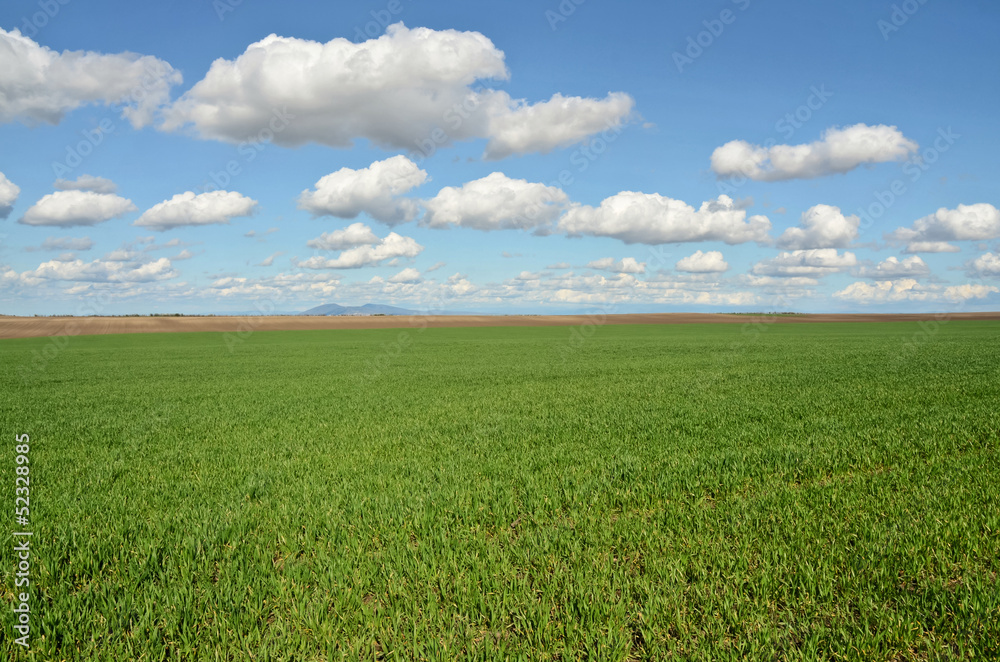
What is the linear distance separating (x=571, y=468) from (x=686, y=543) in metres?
3.25

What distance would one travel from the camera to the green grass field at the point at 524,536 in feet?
15.0

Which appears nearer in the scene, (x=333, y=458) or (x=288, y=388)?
(x=333, y=458)

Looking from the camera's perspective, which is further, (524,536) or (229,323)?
(229,323)

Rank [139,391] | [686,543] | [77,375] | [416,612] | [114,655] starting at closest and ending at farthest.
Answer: [114,655] → [416,612] → [686,543] → [139,391] → [77,375]

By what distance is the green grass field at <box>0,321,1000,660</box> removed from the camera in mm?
4574

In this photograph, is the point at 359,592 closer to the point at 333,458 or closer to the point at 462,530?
the point at 462,530

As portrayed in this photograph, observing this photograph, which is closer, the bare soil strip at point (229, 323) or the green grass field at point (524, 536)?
the green grass field at point (524, 536)

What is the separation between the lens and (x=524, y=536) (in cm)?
636

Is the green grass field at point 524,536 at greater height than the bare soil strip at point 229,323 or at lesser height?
lesser

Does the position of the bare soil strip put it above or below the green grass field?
above

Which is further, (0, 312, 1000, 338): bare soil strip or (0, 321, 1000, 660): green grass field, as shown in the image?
(0, 312, 1000, 338): bare soil strip

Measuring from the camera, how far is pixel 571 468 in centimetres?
916

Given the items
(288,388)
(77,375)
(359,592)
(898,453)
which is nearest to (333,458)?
(359,592)

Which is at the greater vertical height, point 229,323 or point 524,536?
point 229,323
